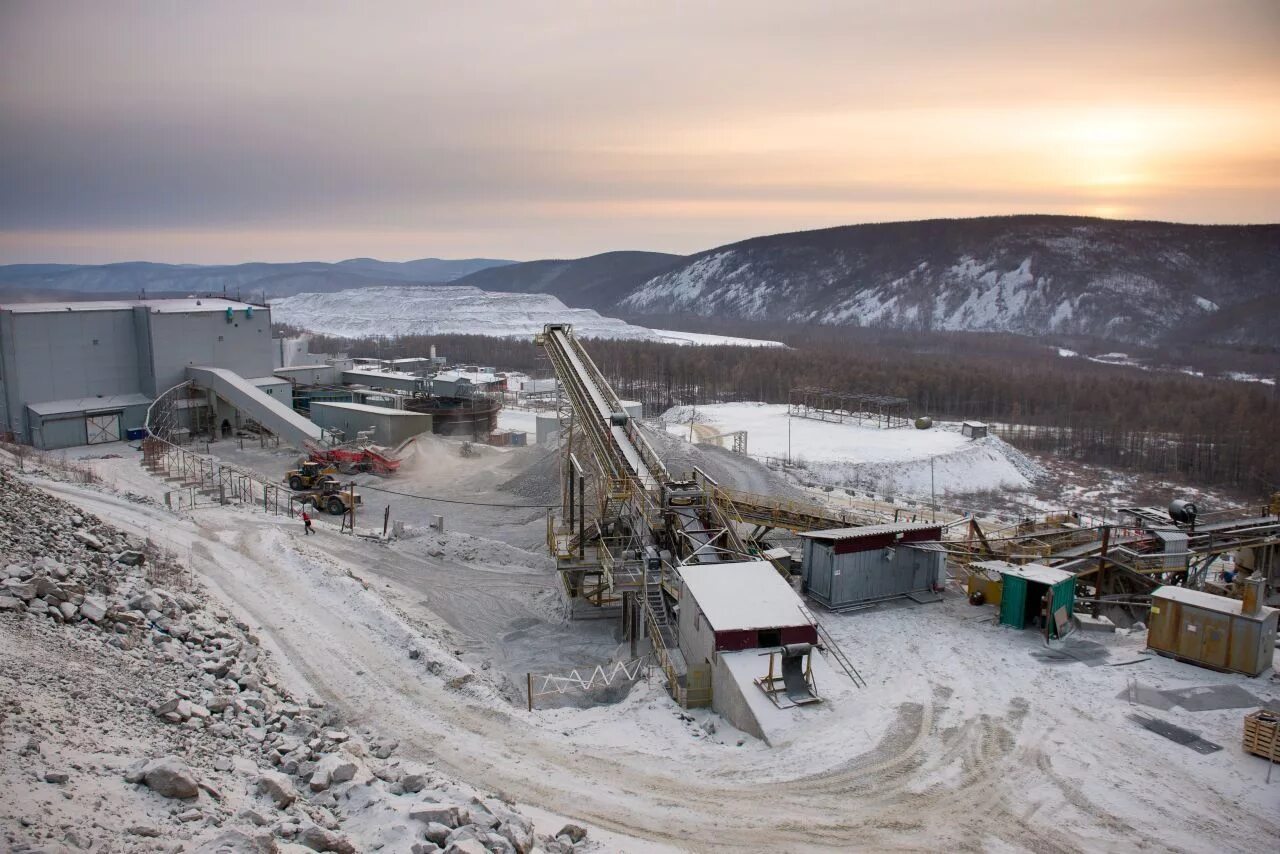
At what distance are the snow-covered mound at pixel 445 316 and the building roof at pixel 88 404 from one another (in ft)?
273

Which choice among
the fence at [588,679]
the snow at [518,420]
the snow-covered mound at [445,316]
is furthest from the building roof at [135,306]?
the snow-covered mound at [445,316]

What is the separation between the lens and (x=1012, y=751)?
11.4 m

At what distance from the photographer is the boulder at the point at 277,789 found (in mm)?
8016

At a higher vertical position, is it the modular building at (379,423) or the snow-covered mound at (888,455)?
the modular building at (379,423)

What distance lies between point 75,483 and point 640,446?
54.2ft

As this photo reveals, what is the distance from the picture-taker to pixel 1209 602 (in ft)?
45.9

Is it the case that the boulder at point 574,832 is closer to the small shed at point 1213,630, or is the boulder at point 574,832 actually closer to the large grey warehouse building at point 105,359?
the small shed at point 1213,630

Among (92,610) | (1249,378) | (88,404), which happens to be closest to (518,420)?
(88,404)

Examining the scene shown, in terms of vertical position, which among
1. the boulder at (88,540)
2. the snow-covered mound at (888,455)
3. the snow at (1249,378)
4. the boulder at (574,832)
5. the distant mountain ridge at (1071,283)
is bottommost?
the snow-covered mound at (888,455)

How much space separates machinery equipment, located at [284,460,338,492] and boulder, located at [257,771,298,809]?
75.1 ft

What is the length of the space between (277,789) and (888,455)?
3743cm

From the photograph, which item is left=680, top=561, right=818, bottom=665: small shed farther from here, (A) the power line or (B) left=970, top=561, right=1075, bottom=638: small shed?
(A) the power line

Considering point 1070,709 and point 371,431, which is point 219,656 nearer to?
point 1070,709

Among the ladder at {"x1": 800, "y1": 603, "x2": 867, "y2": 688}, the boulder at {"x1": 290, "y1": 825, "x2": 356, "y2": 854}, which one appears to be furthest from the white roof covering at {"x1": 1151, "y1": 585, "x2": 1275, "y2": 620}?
the boulder at {"x1": 290, "y1": 825, "x2": 356, "y2": 854}
